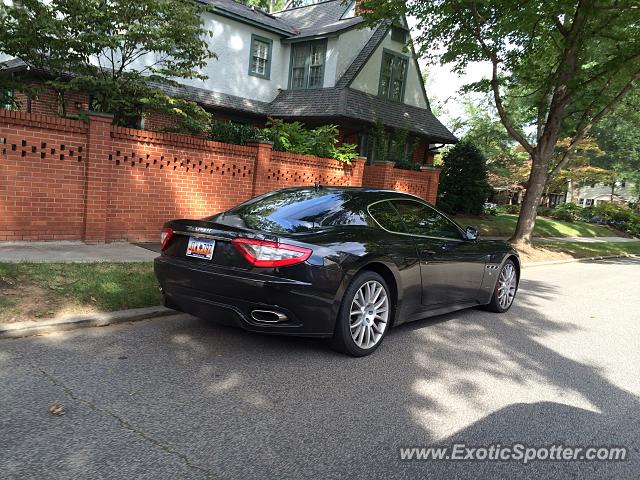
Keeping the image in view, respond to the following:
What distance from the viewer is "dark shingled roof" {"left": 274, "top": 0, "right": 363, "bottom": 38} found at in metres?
19.3

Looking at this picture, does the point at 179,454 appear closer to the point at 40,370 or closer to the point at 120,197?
the point at 40,370

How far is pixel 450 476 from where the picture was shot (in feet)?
9.12

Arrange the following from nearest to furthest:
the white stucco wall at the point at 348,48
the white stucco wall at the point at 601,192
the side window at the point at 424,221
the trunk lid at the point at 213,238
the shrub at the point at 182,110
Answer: the trunk lid at the point at 213,238 → the side window at the point at 424,221 → the shrub at the point at 182,110 → the white stucco wall at the point at 348,48 → the white stucco wall at the point at 601,192

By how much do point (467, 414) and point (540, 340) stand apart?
2519 millimetres

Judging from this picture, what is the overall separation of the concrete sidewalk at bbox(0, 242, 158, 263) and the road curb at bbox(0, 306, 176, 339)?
215cm

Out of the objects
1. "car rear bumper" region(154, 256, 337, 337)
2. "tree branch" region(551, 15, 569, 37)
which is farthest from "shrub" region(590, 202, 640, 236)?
"car rear bumper" region(154, 256, 337, 337)

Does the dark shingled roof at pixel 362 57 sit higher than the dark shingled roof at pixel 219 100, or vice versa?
the dark shingled roof at pixel 362 57

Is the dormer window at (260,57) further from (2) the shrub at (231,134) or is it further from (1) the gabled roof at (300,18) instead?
(2) the shrub at (231,134)

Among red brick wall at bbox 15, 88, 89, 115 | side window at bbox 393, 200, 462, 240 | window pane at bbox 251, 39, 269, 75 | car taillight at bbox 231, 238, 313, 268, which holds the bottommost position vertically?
car taillight at bbox 231, 238, 313, 268

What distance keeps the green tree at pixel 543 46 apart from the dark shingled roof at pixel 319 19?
192 inches

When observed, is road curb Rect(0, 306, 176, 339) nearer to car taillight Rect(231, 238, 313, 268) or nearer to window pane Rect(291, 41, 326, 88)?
car taillight Rect(231, 238, 313, 268)

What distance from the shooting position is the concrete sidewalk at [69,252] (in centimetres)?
674

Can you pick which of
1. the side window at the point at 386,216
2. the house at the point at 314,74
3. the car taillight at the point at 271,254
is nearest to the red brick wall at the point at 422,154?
the house at the point at 314,74

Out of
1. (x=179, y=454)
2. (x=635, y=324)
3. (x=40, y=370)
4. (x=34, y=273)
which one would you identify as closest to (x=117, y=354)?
(x=40, y=370)
